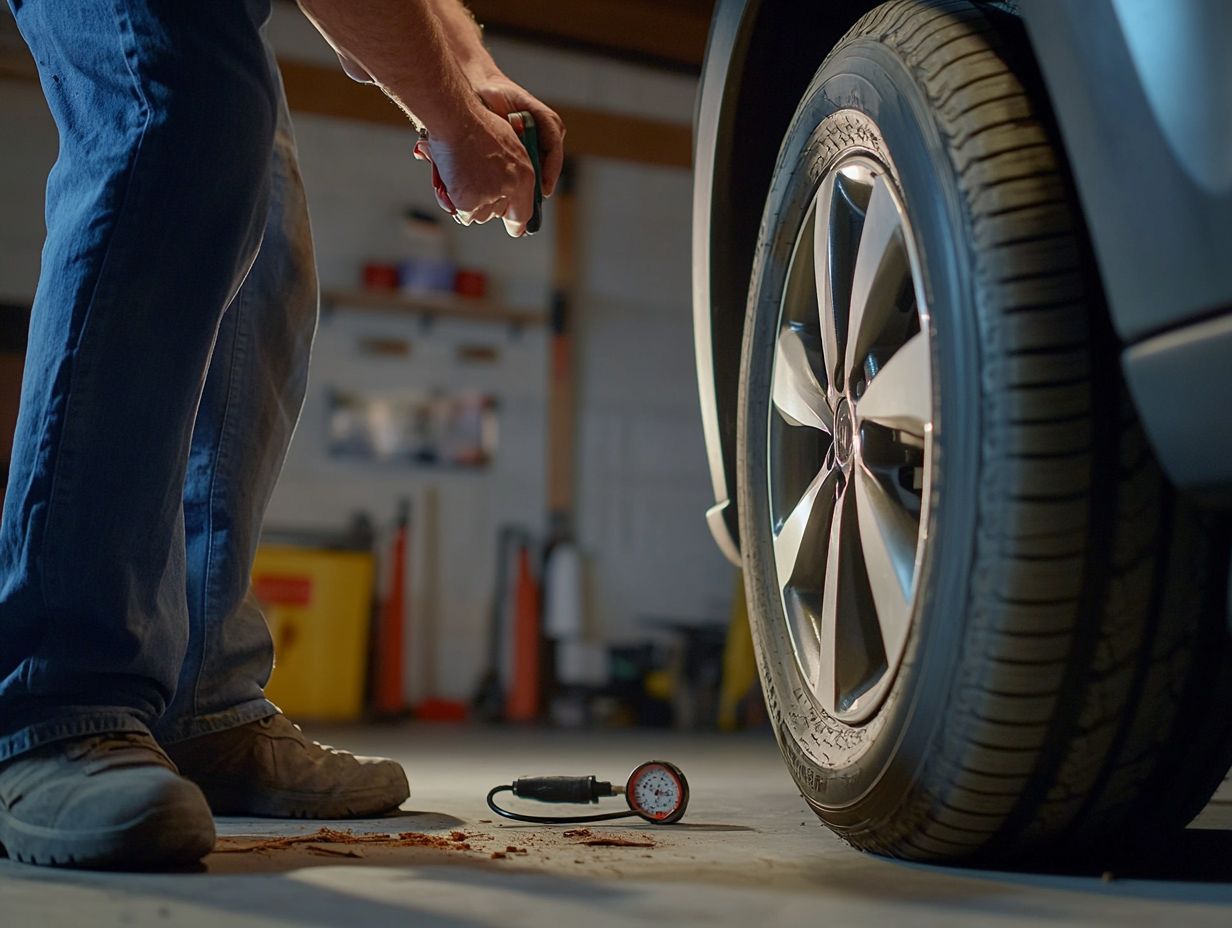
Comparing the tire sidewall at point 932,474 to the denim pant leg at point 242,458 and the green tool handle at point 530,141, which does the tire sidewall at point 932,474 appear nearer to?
the green tool handle at point 530,141

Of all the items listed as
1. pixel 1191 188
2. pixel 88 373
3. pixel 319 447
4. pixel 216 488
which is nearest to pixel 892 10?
pixel 1191 188

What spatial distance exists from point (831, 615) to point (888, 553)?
119 mm

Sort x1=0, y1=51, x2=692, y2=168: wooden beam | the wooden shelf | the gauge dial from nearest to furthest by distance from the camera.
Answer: the gauge dial
x1=0, y1=51, x2=692, y2=168: wooden beam
the wooden shelf

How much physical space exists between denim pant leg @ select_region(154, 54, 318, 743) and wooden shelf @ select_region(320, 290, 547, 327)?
4836 mm

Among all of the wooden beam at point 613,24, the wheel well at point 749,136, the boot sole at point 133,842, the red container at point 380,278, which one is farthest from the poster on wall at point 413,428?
the boot sole at point 133,842

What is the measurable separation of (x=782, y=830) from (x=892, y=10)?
81cm

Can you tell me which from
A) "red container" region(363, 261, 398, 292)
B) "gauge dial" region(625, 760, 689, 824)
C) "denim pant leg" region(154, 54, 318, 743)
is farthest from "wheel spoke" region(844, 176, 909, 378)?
"red container" region(363, 261, 398, 292)

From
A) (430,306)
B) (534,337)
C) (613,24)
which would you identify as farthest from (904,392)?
(613,24)

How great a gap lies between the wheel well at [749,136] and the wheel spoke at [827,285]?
0.30 metres

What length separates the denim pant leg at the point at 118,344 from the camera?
1.06 metres

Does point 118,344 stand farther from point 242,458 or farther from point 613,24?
point 613,24

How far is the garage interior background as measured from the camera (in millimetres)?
6367

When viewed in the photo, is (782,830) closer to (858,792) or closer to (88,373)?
(858,792)

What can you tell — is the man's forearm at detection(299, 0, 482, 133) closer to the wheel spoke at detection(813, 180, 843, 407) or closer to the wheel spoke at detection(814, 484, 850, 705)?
the wheel spoke at detection(813, 180, 843, 407)
